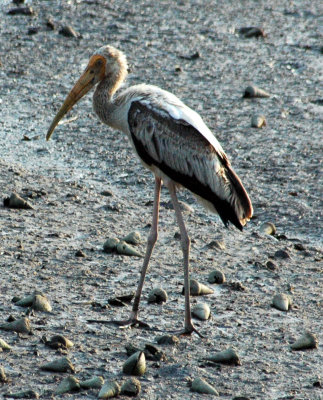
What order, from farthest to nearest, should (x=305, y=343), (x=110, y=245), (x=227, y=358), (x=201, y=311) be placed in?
1. (x=110, y=245)
2. (x=201, y=311)
3. (x=305, y=343)
4. (x=227, y=358)

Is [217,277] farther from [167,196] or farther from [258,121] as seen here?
[258,121]

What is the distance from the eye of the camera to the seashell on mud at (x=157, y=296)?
7.14m

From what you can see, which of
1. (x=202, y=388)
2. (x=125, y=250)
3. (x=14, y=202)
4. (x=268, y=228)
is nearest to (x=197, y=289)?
(x=125, y=250)

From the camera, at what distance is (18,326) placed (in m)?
6.17

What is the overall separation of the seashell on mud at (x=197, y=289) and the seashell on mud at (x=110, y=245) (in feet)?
2.98

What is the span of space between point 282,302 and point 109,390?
2201 millimetres

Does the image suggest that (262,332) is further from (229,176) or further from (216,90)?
(216,90)

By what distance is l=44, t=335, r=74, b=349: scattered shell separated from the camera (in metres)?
6.01

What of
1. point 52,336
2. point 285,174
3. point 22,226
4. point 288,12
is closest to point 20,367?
point 52,336

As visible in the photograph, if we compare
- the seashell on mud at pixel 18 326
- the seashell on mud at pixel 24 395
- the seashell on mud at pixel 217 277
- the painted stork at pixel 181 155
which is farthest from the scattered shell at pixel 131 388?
the seashell on mud at pixel 217 277

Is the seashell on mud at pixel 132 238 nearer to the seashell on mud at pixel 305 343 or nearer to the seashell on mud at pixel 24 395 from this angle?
the seashell on mud at pixel 305 343

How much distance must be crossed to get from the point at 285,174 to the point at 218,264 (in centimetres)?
256

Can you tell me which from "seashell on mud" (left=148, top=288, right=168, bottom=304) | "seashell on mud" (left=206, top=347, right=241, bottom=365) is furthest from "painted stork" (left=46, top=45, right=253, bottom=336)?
"seashell on mud" (left=206, top=347, right=241, bottom=365)

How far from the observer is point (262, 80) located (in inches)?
521
